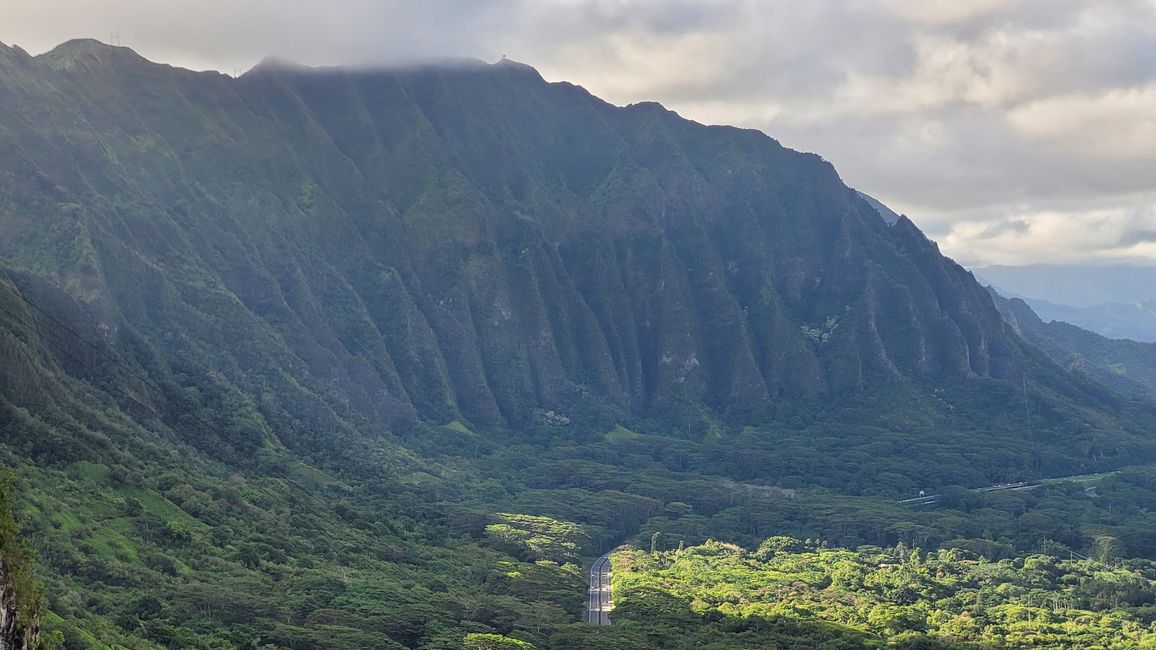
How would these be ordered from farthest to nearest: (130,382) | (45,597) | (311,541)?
Answer: (130,382), (311,541), (45,597)

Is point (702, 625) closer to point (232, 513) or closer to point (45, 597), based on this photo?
point (232, 513)

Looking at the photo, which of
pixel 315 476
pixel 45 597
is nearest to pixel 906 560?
pixel 315 476

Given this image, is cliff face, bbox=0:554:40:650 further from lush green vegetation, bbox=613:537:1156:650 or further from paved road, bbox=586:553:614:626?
paved road, bbox=586:553:614:626

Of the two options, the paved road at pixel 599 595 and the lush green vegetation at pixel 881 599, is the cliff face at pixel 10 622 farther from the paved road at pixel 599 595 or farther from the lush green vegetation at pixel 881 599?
the paved road at pixel 599 595

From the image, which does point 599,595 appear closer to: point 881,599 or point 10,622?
point 881,599

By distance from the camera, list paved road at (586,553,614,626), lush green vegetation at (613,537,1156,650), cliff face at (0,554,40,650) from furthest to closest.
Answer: paved road at (586,553,614,626), lush green vegetation at (613,537,1156,650), cliff face at (0,554,40,650)

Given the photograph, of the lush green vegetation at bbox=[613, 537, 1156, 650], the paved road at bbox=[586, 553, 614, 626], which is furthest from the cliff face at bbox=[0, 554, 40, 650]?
the paved road at bbox=[586, 553, 614, 626]
